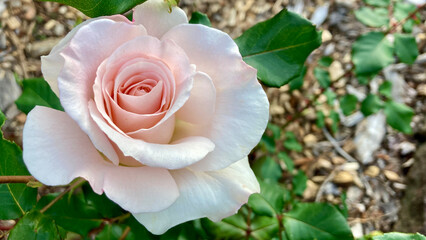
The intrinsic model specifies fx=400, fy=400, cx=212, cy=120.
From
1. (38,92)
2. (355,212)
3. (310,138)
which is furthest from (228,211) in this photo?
(310,138)

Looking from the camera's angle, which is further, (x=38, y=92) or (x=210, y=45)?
(x=38, y=92)

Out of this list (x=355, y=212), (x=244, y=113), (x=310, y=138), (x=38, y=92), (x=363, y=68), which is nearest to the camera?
(x=244, y=113)

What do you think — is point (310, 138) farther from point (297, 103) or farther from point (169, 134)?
point (169, 134)

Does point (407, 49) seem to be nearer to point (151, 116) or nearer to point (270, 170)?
point (270, 170)

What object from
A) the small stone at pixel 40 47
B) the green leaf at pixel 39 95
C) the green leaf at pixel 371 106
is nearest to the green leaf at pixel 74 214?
the green leaf at pixel 39 95

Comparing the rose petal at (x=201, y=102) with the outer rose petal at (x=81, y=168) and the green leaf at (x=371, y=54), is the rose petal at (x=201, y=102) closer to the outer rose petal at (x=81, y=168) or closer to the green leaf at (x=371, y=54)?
the outer rose petal at (x=81, y=168)

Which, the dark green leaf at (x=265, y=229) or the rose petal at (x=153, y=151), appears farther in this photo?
the dark green leaf at (x=265, y=229)

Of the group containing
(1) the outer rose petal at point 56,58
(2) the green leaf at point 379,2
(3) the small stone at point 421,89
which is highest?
(1) the outer rose petal at point 56,58
